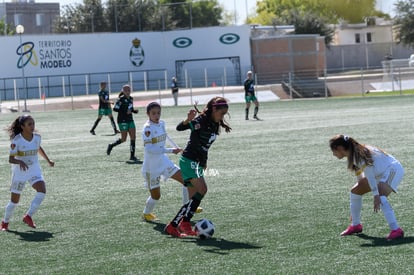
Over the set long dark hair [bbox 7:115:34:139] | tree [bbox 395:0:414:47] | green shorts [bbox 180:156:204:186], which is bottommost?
green shorts [bbox 180:156:204:186]

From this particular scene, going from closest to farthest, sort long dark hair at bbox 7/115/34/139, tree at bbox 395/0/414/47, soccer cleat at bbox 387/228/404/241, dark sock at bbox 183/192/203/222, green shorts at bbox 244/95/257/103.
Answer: soccer cleat at bbox 387/228/404/241
dark sock at bbox 183/192/203/222
long dark hair at bbox 7/115/34/139
green shorts at bbox 244/95/257/103
tree at bbox 395/0/414/47

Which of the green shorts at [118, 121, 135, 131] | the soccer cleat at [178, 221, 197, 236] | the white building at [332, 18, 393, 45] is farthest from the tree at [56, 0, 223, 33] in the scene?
the soccer cleat at [178, 221, 197, 236]

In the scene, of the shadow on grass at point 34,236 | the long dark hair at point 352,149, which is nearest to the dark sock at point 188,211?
the shadow on grass at point 34,236

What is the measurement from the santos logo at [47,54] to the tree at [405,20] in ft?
92.1

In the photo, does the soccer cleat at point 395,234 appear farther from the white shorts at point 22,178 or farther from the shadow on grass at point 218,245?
the white shorts at point 22,178

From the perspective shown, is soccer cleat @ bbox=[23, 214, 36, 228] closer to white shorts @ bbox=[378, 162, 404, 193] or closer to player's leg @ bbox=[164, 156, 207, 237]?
player's leg @ bbox=[164, 156, 207, 237]

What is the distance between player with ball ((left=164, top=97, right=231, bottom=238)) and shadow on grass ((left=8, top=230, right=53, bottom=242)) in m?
1.51

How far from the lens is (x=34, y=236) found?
11.0 meters

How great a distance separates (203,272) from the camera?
335 inches

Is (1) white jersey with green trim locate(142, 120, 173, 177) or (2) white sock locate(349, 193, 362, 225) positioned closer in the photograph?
(2) white sock locate(349, 193, 362, 225)

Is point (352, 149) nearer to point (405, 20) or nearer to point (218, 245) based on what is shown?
point (218, 245)

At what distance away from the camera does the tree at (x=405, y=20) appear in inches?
2972

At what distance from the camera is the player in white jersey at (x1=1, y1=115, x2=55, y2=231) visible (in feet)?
37.9

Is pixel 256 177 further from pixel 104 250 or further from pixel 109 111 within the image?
pixel 109 111
